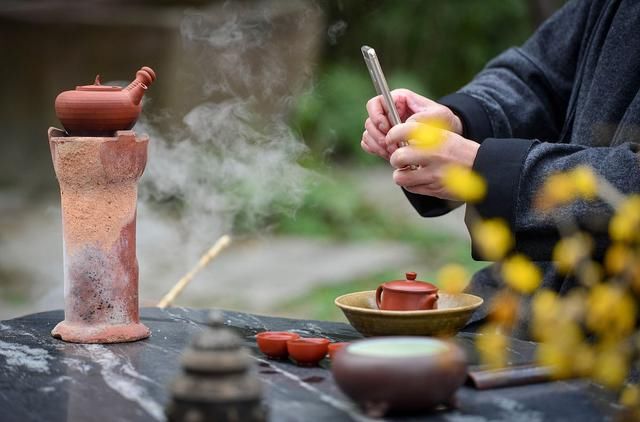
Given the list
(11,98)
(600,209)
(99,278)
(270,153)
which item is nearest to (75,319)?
(99,278)

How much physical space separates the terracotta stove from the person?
0.60m

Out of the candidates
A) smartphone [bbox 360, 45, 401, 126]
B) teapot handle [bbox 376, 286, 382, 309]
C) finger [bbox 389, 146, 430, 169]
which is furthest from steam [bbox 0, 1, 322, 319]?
teapot handle [bbox 376, 286, 382, 309]

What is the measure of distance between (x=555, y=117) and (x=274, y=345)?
141 centimetres

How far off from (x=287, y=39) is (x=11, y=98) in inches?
93.8

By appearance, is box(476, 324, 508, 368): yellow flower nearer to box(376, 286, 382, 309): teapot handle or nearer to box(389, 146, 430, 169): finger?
box(376, 286, 382, 309): teapot handle

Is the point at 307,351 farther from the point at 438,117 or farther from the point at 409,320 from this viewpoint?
the point at 438,117

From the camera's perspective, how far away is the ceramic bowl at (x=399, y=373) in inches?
Answer: 64.6

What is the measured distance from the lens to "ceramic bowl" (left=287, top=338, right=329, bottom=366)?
209 cm

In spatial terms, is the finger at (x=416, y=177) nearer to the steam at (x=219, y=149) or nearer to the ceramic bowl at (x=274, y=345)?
the ceramic bowl at (x=274, y=345)

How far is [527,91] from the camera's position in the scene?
3.14 meters

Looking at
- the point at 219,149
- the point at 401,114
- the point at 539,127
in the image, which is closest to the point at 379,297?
the point at 401,114

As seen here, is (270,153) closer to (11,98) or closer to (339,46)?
(11,98)

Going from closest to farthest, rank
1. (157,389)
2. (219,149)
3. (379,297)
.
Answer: (157,389) → (379,297) → (219,149)

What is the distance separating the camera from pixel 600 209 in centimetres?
232
